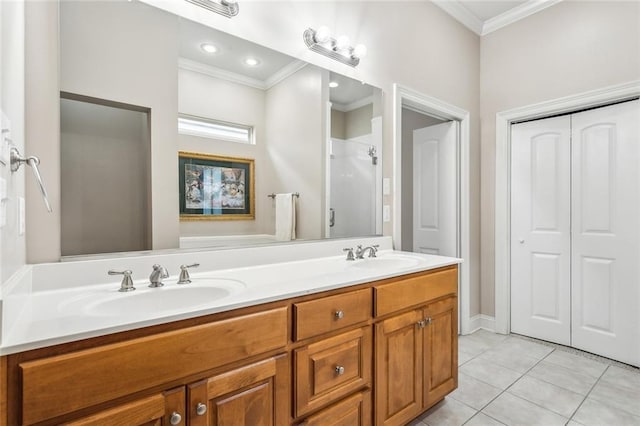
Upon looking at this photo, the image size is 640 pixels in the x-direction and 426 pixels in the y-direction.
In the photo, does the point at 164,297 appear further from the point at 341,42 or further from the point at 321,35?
the point at 341,42

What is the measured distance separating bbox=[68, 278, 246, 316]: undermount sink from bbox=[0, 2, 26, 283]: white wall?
0.24 m

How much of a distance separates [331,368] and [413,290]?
1.89ft

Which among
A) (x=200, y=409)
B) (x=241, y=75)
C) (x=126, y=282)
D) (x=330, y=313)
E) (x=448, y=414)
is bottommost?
(x=448, y=414)

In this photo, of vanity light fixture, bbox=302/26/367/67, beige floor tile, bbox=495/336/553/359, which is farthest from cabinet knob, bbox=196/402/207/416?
beige floor tile, bbox=495/336/553/359

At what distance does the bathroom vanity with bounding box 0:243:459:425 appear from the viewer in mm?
724

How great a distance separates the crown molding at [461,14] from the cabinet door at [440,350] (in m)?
2.37

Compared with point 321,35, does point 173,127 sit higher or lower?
lower

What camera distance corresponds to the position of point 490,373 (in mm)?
2207

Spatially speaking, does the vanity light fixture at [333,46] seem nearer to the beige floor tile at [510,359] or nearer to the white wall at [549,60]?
the white wall at [549,60]

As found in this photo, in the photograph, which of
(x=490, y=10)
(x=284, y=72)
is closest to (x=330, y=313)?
(x=284, y=72)

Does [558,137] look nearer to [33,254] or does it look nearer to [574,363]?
[574,363]

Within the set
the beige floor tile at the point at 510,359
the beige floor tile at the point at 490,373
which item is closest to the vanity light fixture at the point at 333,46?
the beige floor tile at the point at 490,373

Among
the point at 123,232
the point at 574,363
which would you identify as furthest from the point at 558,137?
the point at 123,232

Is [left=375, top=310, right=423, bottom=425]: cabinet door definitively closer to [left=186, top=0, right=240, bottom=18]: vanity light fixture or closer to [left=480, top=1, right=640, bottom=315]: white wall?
[left=186, top=0, right=240, bottom=18]: vanity light fixture
